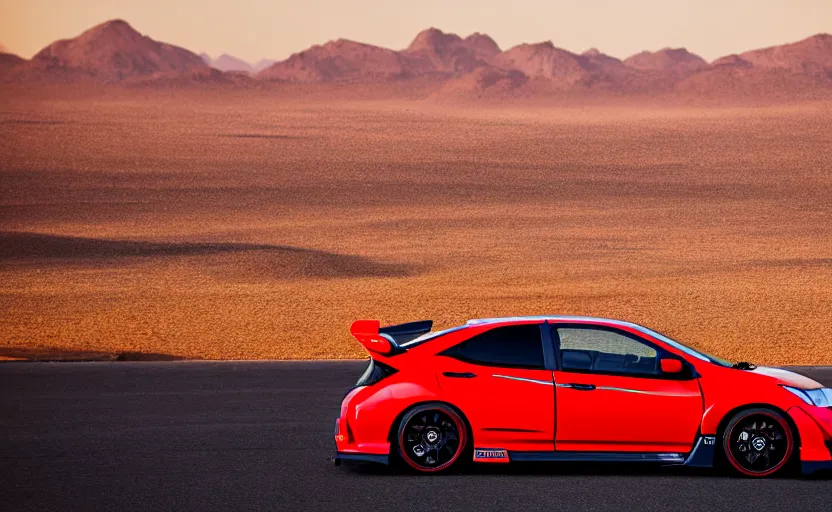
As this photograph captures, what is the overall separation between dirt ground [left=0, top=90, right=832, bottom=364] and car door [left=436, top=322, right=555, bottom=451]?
32.1ft

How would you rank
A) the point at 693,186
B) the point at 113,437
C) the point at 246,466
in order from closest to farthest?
1. the point at 246,466
2. the point at 113,437
3. the point at 693,186

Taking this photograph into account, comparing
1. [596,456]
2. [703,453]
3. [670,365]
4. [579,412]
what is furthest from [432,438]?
[703,453]

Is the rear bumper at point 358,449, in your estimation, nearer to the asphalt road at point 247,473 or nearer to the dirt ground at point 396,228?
the asphalt road at point 247,473

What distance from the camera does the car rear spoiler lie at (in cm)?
1014

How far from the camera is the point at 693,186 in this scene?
193ft

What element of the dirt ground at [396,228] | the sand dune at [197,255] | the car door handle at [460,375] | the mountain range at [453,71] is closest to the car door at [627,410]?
the car door handle at [460,375]

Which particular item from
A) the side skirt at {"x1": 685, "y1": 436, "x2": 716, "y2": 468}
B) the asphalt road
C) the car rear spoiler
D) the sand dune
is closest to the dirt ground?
the sand dune

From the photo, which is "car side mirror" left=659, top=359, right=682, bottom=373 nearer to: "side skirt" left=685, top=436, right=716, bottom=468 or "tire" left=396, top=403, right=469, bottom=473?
"side skirt" left=685, top=436, right=716, bottom=468

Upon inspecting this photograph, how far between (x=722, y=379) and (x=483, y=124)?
83910 mm

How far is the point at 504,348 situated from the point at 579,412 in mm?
759

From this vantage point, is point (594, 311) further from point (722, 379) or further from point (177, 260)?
point (722, 379)

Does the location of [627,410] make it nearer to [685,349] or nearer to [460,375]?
[685,349]

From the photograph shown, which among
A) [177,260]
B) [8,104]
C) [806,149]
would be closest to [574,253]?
[177,260]

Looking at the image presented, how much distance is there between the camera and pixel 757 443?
9.99m
